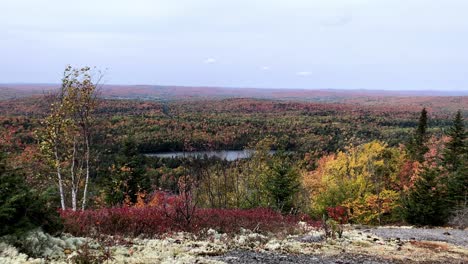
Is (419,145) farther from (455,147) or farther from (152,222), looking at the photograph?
(152,222)

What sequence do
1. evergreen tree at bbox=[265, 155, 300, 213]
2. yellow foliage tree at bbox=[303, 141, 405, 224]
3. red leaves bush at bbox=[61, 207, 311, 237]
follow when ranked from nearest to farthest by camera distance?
1. red leaves bush at bbox=[61, 207, 311, 237]
2. evergreen tree at bbox=[265, 155, 300, 213]
3. yellow foliage tree at bbox=[303, 141, 405, 224]

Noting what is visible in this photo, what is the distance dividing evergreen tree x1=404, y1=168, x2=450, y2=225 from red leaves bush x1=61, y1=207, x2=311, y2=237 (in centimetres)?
1314

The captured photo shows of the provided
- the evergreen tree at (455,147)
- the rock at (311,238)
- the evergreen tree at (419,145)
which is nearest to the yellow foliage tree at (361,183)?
the evergreen tree at (419,145)

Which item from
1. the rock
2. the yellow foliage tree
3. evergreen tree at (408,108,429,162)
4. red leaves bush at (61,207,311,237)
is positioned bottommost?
the yellow foliage tree

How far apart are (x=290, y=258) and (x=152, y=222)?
4519 millimetres

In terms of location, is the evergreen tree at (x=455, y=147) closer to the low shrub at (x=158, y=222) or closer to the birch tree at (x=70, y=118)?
the low shrub at (x=158, y=222)

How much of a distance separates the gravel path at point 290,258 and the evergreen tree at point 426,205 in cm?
1578

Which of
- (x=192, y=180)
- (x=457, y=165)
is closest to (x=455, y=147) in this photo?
(x=457, y=165)

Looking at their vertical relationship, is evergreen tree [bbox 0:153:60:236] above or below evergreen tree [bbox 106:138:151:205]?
above

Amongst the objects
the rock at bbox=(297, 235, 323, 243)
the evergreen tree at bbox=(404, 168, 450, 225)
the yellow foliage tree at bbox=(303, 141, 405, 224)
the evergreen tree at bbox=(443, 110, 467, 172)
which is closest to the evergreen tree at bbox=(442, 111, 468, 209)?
the evergreen tree at bbox=(443, 110, 467, 172)

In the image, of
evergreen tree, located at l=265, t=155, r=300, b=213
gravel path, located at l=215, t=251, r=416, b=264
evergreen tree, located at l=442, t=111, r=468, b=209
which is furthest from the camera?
evergreen tree, located at l=442, t=111, r=468, b=209

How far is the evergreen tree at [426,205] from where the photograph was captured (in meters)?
24.5

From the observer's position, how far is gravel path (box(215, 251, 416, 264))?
31.3 feet

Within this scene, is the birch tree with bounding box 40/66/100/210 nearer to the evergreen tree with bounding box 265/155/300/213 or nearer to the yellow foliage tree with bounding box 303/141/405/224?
the evergreen tree with bounding box 265/155/300/213
